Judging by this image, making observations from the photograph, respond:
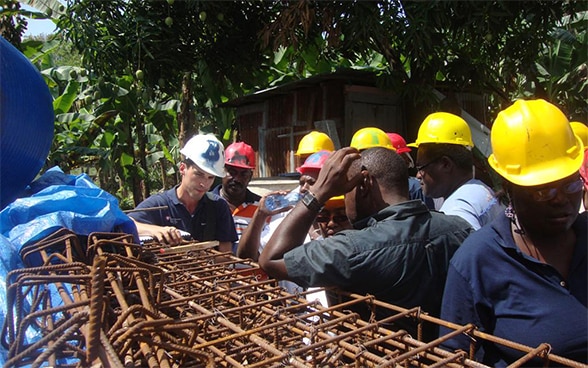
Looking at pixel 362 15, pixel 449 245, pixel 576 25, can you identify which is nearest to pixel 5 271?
pixel 449 245

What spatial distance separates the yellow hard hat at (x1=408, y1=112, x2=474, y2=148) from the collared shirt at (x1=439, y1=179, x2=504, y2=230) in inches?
20.7

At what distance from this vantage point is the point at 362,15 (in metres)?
5.41

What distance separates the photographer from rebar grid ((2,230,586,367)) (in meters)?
1.02

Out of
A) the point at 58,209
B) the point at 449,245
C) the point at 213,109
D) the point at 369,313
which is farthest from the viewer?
the point at 213,109

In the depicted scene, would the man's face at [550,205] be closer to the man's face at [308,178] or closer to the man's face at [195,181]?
the man's face at [308,178]

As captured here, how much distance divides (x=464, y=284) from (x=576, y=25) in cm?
879

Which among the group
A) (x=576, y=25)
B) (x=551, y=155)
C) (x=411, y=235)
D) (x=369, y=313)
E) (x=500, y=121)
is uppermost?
(x=576, y=25)

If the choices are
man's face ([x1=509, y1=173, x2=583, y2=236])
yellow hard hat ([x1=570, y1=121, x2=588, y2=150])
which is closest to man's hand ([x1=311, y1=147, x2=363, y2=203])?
man's face ([x1=509, y1=173, x2=583, y2=236])

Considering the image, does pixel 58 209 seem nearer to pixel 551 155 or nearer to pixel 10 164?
pixel 10 164

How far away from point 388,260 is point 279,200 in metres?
1.34

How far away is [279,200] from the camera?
292cm

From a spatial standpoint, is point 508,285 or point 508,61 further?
point 508,61

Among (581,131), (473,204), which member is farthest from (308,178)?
(581,131)

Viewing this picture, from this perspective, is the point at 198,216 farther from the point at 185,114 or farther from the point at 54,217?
the point at 185,114
